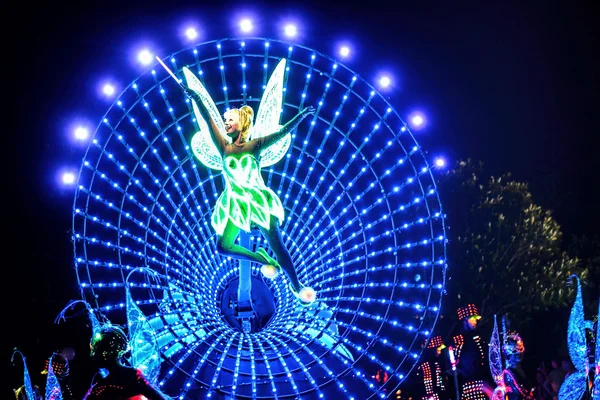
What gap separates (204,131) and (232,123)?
414 millimetres

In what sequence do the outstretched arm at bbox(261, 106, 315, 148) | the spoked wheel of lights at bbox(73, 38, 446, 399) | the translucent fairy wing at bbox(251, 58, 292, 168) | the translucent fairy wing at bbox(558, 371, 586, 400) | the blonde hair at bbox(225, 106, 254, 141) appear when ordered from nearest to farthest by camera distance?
the translucent fairy wing at bbox(558, 371, 586, 400), the spoked wheel of lights at bbox(73, 38, 446, 399), the outstretched arm at bbox(261, 106, 315, 148), the blonde hair at bbox(225, 106, 254, 141), the translucent fairy wing at bbox(251, 58, 292, 168)

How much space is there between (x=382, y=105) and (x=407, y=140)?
2.70ft

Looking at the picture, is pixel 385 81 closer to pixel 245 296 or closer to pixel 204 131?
pixel 204 131

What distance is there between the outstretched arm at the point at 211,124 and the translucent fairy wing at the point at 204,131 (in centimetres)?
6

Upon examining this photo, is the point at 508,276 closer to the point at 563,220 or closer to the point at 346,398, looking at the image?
the point at 563,220

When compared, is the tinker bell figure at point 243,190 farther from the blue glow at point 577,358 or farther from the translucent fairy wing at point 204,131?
the blue glow at point 577,358

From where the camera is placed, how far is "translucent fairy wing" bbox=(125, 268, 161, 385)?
20.3 ft

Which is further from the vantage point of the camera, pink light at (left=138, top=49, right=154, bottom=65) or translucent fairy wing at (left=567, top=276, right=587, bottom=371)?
pink light at (left=138, top=49, right=154, bottom=65)

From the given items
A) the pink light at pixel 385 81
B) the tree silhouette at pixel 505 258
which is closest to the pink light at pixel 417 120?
the pink light at pixel 385 81

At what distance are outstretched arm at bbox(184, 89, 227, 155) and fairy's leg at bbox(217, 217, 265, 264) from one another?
1.05 metres

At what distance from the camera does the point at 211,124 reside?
7.12m

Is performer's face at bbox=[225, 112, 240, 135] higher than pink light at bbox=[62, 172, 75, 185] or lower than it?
higher

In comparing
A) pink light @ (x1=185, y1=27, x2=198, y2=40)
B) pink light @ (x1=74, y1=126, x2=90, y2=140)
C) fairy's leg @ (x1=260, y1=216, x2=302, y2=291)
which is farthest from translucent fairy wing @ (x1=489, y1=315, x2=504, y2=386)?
pink light @ (x1=74, y1=126, x2=90, y2=140)

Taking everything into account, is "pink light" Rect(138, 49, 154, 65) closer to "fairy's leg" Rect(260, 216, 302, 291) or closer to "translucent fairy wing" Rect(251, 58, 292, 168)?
"translucent fairy wing" Rect(251, 58, 292, 168)
